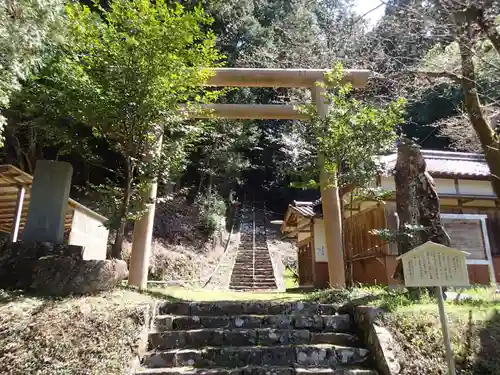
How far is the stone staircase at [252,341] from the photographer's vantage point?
3815 millimetres

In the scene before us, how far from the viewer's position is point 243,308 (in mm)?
4992

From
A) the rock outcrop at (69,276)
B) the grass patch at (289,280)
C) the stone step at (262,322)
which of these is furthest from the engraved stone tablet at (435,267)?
the grass patch at (289,280)

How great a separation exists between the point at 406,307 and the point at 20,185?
349 inches

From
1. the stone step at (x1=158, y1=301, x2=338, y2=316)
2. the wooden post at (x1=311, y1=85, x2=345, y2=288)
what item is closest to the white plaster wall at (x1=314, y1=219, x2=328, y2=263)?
the wooden post at (x1=311, y1=85, x2=345, y2=288)

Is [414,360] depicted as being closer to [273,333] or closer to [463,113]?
[273,333]

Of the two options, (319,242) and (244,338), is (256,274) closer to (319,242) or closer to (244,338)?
(319,242)

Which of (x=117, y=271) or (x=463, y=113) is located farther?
(x=463, y=113)

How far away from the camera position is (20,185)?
8.84m

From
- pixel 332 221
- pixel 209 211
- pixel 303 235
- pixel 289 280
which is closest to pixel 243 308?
pixel 332 221

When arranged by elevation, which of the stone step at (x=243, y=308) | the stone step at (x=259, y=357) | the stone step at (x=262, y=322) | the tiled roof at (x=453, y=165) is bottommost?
the stone step at (x=259, y=357)

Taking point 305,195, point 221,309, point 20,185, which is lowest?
point 221,309

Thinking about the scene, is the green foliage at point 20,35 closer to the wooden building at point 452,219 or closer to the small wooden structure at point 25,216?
the small wooden structure at point 25,216

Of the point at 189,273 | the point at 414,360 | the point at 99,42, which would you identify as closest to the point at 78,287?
the point at 99,42

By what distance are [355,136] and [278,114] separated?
2699mm
